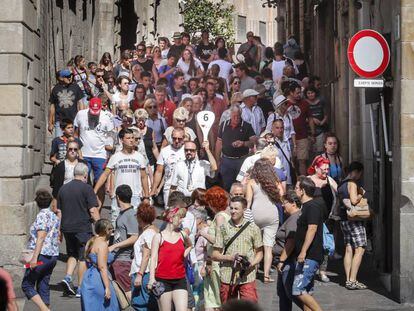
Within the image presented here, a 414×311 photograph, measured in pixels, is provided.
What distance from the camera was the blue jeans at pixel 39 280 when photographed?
44.0ft

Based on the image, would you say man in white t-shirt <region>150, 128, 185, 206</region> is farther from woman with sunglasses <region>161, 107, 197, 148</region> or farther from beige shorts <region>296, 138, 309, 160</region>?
beige shorts <region>296, 138, 309, 160</region>

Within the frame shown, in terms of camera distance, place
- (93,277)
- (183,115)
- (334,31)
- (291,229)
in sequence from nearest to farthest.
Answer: (93,277), (291,229), (183,115), (334,31)

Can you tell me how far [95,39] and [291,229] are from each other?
1006 inches

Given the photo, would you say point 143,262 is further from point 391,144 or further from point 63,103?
point 63,103

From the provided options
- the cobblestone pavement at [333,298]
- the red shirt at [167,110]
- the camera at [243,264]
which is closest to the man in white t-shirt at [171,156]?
the cobblestone pavement at [333,298]

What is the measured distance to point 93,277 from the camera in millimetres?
11773

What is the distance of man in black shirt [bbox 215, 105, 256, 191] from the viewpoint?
20.1m

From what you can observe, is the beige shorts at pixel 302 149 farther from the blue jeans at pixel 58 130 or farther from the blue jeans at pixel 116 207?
the blue jeans at pixel 116 207

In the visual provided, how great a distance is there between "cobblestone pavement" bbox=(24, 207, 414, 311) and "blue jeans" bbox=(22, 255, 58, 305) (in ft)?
2.22

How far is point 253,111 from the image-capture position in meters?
22.0

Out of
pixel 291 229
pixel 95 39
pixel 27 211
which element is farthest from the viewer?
pixel 95 39

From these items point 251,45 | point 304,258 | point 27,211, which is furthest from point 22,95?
point 251,45

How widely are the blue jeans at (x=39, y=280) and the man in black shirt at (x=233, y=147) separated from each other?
666 centimetres

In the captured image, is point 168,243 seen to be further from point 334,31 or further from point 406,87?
point 334,31
